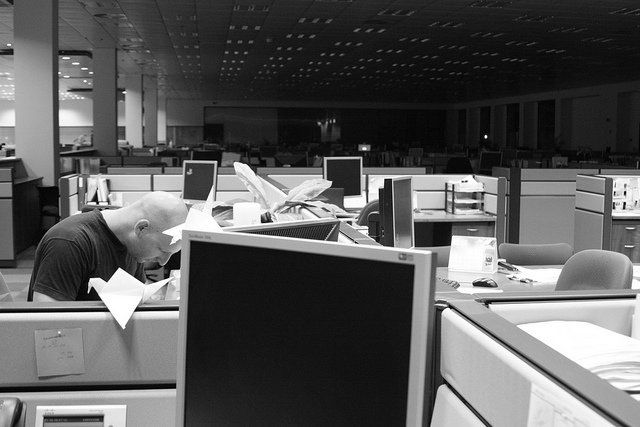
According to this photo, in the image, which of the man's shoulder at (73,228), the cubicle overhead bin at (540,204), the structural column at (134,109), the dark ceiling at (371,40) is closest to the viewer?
the man's shoulder at (73,228)

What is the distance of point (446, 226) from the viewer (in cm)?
800

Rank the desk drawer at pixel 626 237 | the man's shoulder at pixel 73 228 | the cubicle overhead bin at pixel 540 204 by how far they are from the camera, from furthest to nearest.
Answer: the cubicle overhead bin at pixel 540 204 → the desk drawer at pixel 626 237 → the man's shoulder at pixel 73 228

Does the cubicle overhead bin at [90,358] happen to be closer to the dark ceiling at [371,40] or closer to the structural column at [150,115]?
the dark ceiling at [371,40]

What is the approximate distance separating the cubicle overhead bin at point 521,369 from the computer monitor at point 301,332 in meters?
0.09

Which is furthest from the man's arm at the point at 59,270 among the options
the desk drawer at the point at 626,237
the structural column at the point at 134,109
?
the structural column at the point at 134,109

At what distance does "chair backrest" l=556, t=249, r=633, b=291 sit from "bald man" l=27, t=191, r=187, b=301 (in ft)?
6.00

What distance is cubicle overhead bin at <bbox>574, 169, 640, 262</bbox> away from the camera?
732cm

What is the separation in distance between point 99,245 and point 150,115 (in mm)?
29845

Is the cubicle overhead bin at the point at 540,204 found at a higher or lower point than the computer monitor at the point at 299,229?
lower

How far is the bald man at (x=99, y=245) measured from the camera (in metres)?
2.35

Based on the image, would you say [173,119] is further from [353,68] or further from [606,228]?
[606,228]

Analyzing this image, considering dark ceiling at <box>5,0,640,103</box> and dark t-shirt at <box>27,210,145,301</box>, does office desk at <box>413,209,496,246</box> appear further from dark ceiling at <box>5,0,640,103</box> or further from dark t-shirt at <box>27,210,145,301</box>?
dark t-shirt at <box>27,210,145,301</box>

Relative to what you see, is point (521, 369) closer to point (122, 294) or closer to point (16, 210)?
point (122, 294)

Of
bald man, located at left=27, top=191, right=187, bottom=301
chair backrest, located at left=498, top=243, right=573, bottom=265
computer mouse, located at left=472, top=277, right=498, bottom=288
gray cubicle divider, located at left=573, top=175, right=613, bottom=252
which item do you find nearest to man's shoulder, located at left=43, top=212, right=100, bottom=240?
bald man, located at left=27, top=191, right=187, bottom=301
